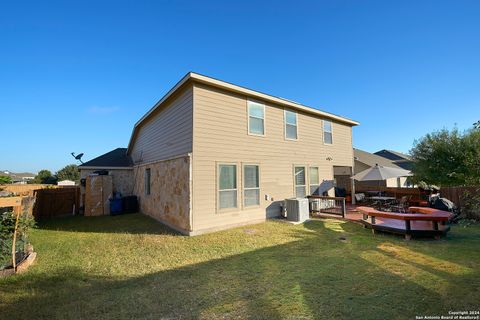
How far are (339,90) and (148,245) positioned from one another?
45.9 feet

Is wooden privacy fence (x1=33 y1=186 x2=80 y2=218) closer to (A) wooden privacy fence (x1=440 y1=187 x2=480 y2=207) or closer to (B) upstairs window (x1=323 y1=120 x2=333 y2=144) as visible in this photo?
(B) upstairs window (x1=323 y1=120 x2=333 y2=144)

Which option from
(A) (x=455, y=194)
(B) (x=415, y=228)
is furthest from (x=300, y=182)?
(A) (x=455, y=194)

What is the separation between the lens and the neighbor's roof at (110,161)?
47.4 feet

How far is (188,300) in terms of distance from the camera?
3465 millimetres

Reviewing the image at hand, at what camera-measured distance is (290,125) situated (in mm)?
11023

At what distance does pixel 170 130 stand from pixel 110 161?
8.18 metres

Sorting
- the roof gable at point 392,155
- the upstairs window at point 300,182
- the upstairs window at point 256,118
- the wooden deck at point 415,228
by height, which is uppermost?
the roof gable at point 392,155

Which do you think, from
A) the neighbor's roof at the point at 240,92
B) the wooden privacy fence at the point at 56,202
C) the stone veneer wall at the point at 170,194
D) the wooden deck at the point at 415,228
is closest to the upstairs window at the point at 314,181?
the neighbor's roof at the point at 240,92

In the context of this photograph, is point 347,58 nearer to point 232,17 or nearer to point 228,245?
point 232,17

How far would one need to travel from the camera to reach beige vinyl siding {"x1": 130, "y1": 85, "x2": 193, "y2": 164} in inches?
324

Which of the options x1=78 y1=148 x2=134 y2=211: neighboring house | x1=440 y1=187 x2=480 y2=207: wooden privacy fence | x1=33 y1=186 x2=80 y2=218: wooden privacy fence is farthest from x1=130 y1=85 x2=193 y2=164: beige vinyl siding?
x1=440 y1=187 x2=480 y2=207: wooden privacy fence

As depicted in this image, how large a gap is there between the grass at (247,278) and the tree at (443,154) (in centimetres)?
867

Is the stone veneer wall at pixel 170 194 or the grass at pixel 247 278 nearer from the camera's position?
the grass at pixel 247 278

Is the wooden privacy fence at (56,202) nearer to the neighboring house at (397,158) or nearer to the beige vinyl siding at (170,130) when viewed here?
the beige vinyl siding at (170,130)
